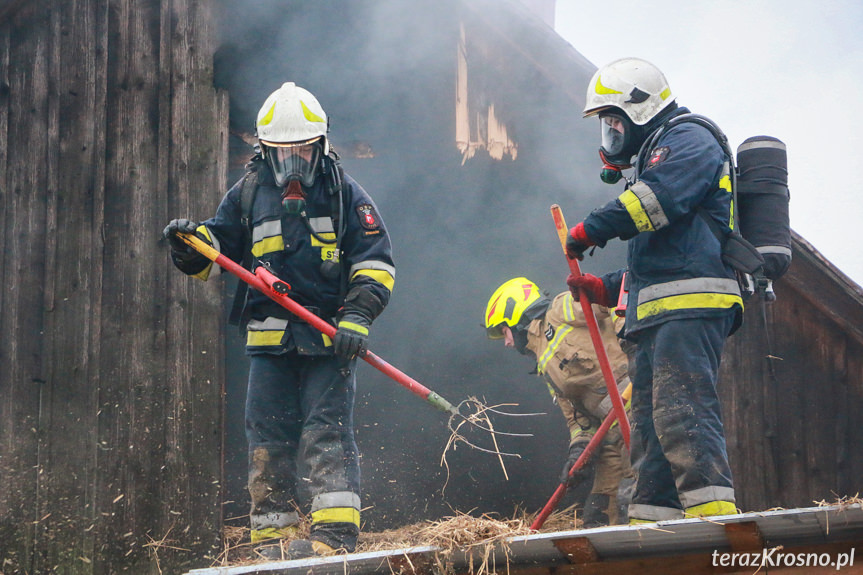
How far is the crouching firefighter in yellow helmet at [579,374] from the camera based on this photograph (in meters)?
5.62

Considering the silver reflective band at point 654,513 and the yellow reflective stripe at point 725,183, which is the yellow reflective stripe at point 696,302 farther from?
the silver reflective band at point 654,513

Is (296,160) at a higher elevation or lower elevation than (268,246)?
higher

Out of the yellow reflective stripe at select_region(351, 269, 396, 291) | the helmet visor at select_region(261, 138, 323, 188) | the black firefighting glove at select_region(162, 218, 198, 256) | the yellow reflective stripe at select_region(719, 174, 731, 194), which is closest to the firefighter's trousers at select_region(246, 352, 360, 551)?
the yellow reflective stripe at select_region(351, 269, 396, 291)

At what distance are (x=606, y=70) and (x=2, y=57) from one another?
4.18 meters

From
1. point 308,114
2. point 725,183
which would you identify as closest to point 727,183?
point 725,183

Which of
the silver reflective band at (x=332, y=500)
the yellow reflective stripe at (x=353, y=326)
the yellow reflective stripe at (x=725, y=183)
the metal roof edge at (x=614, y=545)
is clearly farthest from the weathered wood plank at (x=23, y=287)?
the yellow reflective stripe at (x=725, y=183)

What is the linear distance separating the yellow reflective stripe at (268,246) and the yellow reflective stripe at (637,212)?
1781mm

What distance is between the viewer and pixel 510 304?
6234 millimetres

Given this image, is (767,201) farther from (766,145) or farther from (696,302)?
(696,302)

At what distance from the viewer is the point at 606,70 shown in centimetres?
419

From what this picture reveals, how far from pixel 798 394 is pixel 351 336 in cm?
392

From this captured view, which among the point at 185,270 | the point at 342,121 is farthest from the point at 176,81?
the point at 185,270

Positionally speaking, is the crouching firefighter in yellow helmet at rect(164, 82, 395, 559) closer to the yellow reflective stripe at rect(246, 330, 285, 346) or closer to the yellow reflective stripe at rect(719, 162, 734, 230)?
the yellow reflective stripe at rect(246, 330, 285, 346)

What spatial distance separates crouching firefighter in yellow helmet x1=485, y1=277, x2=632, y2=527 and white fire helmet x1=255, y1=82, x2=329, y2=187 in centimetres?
235
